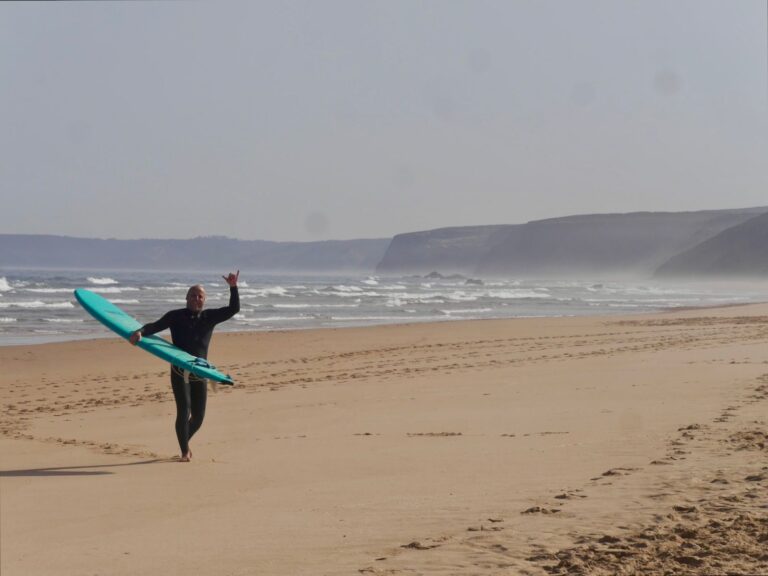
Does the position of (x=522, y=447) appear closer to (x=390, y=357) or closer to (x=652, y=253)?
(x=390, y=357)

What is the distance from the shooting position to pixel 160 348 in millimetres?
7562

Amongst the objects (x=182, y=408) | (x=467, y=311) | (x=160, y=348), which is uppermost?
(x=160, y=348)

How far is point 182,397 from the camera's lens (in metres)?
7.47

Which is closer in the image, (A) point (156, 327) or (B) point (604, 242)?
(A) point (156, 327)

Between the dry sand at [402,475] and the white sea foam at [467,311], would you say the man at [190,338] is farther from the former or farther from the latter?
the white sea foam at [467,311]

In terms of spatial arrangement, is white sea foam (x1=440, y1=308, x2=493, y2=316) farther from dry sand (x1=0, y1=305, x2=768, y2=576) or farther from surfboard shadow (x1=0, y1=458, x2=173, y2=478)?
surfboard shadow (x1=0, y1=458, x2=173, y2=478)

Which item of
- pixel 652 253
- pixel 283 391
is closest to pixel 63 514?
pixel 283 391

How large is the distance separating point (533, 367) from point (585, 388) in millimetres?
2965

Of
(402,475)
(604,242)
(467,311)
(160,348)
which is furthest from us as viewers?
(604,242)

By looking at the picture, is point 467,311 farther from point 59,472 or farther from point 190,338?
point 59,472

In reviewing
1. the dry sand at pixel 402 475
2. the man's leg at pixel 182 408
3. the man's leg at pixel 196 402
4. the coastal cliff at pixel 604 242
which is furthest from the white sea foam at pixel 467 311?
the coastal cliff at pixel 604 242

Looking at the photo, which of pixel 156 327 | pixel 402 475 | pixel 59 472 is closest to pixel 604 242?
pixel 156 327

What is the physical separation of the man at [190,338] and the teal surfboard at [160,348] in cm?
8

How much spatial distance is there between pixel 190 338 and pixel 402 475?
6.58ft
